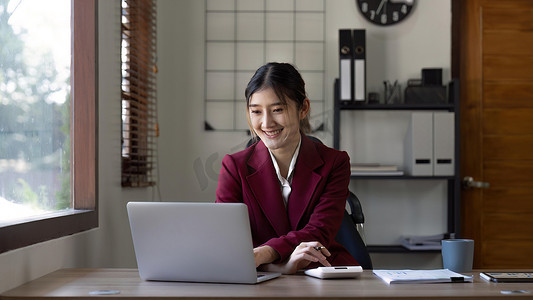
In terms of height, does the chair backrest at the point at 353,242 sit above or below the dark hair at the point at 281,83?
below

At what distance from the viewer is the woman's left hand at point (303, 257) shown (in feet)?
4.91

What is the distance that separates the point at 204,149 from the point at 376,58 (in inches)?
42.4

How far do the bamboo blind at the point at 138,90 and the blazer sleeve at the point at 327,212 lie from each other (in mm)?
972

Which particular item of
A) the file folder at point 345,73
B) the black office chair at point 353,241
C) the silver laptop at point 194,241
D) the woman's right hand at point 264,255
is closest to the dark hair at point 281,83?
the black office chair at point 353,241

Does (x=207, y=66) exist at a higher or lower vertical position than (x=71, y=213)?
higher

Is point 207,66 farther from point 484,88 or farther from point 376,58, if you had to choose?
point 484,88

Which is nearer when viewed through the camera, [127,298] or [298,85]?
[127,298]

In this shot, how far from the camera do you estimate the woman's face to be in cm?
176

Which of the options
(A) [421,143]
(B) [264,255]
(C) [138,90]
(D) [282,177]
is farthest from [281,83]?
(A) [421,143]

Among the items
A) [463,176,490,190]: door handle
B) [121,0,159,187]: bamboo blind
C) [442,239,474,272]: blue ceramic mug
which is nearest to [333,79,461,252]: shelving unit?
[463,176,490,190]: door handle

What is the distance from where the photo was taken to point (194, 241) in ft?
4.30

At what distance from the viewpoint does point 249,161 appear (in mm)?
1817

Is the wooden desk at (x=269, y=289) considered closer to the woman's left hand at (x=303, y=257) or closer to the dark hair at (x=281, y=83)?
the woman's left hand at (x=303, y=257)


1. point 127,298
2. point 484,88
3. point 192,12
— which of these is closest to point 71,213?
point 127,298
